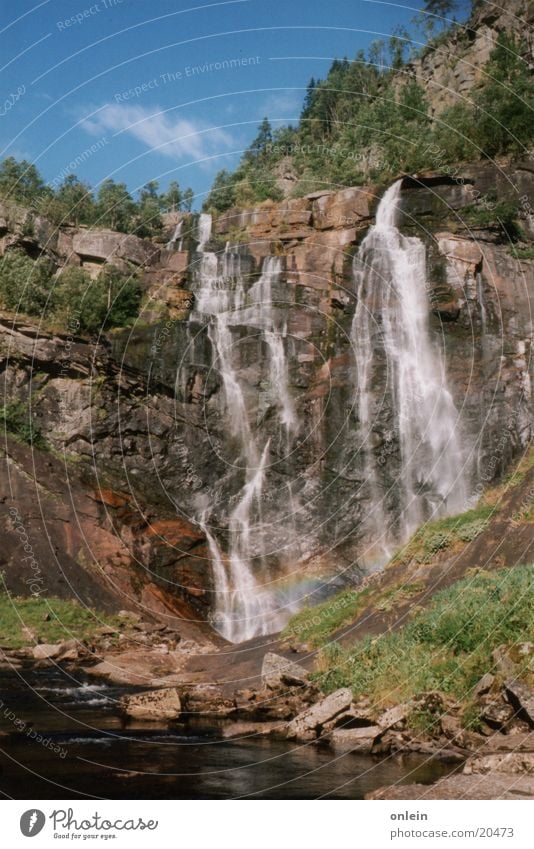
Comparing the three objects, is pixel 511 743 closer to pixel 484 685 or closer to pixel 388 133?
pixel 484 685

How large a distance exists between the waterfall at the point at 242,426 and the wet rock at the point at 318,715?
55.0 ft

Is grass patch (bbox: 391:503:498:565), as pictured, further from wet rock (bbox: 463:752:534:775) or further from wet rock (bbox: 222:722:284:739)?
wet rock (bbox: 463:752:534:775)

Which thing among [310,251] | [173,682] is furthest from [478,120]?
[173,682]

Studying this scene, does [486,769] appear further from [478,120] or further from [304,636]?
[478,120]

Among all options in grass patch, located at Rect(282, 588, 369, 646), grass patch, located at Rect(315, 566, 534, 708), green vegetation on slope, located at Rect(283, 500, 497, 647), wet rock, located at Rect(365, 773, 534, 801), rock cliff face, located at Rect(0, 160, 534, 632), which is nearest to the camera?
wet rock, located at Rect(365, 773, 534, 801)

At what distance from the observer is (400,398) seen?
38.8 m

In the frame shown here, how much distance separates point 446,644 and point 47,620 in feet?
59.6

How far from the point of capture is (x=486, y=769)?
1210 centimetres

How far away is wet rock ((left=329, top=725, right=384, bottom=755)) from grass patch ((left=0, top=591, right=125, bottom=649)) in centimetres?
1550

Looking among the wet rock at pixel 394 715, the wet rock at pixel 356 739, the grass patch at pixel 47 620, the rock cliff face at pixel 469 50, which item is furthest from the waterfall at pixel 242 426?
the rock cliff face at pixel 469 50

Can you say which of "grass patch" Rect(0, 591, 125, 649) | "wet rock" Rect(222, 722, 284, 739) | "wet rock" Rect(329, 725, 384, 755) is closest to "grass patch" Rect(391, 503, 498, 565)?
"wet rock" Rect(222, 722, 284, 739)

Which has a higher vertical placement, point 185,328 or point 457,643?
point 185,328

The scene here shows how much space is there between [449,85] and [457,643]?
7086cm
